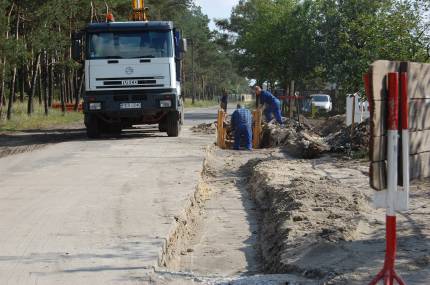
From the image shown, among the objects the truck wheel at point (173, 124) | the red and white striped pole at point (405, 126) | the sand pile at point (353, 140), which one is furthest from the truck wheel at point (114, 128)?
the red and white striped pole at point (405, 126)

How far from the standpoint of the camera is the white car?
43.7 metres

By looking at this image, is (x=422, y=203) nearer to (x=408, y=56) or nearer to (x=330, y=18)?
(x=408, y=56)

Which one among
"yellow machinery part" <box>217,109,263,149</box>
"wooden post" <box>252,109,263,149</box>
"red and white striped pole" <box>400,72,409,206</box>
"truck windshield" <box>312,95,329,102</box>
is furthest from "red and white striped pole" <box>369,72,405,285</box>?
"truck windshield" <box>312,95,329,102</box>

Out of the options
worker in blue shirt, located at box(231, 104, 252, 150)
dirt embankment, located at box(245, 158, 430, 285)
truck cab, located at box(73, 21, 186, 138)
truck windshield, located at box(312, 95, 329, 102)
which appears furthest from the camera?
truck windshield, located at box(312, 95, 329, 102)

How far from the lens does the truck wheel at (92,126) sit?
1912 centimetres

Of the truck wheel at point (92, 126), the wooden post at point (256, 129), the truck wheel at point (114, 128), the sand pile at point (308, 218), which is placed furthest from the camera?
the truck wheel at point (114, 128)

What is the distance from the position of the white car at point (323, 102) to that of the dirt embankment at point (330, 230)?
32.3 meters

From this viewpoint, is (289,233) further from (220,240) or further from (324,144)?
(324,144)

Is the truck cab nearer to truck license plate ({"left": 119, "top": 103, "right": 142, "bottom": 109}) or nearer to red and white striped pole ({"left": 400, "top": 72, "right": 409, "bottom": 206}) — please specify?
truck license plate ({"left": 119, "top": 103, "right": 142, "bottom": 109})

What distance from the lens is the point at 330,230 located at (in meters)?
6.75

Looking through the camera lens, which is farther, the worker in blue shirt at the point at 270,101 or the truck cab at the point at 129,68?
the worker in blue shirt at the point at 270,101

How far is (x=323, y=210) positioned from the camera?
813cm

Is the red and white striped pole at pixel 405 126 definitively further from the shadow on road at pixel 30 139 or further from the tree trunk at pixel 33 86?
the tree trunk at pixel 33 86

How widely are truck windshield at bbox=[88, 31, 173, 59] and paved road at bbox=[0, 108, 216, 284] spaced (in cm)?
453
